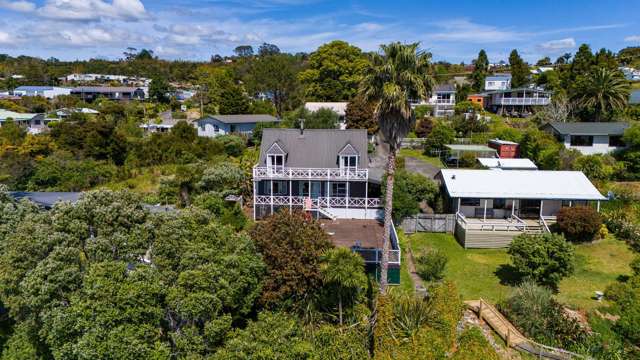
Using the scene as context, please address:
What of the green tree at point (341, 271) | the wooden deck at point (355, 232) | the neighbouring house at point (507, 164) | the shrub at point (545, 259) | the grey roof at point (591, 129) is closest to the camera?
the green tree at point (341, 271)

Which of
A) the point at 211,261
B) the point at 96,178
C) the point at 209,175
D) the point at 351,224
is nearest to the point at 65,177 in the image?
the point at 96,178

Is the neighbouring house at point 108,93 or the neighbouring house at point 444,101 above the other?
the neighbouring house at point 108,93

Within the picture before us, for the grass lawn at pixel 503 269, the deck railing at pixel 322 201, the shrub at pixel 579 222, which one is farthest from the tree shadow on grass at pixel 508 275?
the deck railing at pixel 322 201

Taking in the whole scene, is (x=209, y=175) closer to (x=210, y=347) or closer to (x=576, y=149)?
(x=210, y=347)

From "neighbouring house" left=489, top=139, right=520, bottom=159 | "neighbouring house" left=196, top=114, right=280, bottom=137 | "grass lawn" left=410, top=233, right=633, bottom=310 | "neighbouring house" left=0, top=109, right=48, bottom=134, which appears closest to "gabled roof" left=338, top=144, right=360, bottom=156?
"grass lawn" left=410, top=233, right=633, bottom=310

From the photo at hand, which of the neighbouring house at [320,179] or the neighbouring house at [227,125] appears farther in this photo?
the neighbouring house at [227,125]

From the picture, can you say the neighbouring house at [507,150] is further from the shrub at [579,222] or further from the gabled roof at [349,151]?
the gabled roof at [349,151]

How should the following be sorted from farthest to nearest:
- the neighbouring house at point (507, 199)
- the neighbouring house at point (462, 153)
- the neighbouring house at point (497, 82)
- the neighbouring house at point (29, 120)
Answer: the neighbouring house at point (497, 82)
the neighbouring house at point (29, 120)
the neighbouring house at point (462, 153)
the neighbouring house at point (507, 199)
